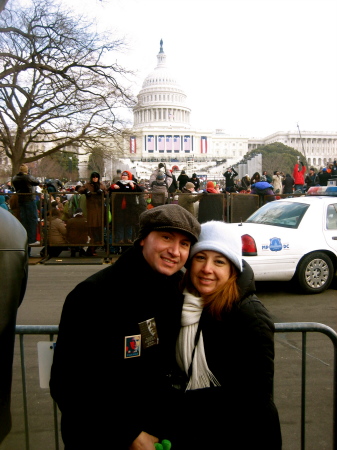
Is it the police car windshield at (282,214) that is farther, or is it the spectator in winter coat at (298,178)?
the spectator in winter coat at (298,178)

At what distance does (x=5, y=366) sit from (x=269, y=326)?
116cm

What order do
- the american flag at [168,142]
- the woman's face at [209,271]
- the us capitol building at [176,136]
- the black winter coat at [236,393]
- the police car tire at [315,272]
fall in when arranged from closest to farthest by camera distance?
the black winter coat at [236,393] < the woman's face at [209,271] < the police car tire at [315,272] < the us capitol building at [176,136] < the american flag at [168,142]

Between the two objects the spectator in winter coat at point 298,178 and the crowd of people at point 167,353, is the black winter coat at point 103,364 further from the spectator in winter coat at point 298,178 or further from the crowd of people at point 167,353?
the spectator in winter coat at point 298,178

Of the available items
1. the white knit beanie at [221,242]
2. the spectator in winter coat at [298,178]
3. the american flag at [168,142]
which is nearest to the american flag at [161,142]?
the american flag at [168,142]

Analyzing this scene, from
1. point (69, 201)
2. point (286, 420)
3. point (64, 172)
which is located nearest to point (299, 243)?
point (286, 420)

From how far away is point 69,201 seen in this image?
408 inches

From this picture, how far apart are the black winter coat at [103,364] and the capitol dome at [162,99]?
112165 millimetres

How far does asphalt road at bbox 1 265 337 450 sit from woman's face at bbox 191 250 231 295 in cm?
187

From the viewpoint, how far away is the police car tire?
7227 mm

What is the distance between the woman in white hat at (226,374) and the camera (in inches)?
73.0

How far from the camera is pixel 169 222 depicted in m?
1.87

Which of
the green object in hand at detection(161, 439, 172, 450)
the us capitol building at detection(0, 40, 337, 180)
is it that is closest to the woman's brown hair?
the green object in hand at detection(161, 439, 172, 450)

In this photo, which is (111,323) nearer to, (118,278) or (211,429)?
(118,278)

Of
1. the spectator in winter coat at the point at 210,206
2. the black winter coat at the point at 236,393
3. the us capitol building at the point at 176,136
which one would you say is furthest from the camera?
the us capitol building at the point at 176,136
